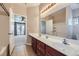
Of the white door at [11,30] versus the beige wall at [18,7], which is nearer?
the beige wall at [18,7]

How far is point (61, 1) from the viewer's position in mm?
1507

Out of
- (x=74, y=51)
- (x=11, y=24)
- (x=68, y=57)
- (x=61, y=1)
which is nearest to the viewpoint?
(x=74, y=51)

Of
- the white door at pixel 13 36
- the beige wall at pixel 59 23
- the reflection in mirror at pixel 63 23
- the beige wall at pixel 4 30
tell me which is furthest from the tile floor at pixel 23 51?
the beige wall at pixel 59 23

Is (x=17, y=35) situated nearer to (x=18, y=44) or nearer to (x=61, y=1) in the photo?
(x=18, y=44)

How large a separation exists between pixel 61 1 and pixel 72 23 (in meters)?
0.32

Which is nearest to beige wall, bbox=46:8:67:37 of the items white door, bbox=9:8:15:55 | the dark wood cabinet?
the dark wood cabinet

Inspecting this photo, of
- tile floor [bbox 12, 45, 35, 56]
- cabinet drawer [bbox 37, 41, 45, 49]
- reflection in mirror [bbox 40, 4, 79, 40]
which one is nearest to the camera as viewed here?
reflection in mirror [bbox 40, 4, 79, 40]

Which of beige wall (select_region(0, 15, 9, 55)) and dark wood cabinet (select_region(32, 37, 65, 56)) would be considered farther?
beige wall (select_region(0, 15, 9, 55))

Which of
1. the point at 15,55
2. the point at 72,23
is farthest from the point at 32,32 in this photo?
the point at 72,23

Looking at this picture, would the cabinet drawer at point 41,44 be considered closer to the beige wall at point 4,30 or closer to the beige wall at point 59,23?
the beige wall at point 59,23

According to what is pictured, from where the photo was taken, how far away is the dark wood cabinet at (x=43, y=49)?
155cm

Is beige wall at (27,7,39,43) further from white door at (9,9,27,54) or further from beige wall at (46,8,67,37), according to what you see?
beige wall at (46,8,67,37)

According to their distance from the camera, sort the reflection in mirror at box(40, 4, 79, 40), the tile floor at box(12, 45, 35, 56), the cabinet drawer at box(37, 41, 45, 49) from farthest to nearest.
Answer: the cabinet drawer at box(37, 41, 45, 49) < the tile floor at box(12, 45, 35, 56) < the reflection in mirror at box(40, 4, 79, 40)

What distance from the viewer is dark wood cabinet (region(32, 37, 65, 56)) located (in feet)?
5.09
